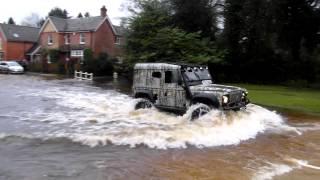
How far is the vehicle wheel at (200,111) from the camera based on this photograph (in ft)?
55.2

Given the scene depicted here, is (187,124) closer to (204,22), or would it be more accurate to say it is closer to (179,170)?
(179,170)

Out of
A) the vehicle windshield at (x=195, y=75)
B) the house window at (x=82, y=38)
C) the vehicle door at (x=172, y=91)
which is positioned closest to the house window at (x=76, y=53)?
the house window at (x=82, y=38)

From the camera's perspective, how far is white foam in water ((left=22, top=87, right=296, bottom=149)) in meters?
14.4

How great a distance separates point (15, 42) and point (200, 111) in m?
63.2

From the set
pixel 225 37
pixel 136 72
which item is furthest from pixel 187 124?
pixel 225 37

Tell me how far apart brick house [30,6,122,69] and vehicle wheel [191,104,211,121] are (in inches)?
1916

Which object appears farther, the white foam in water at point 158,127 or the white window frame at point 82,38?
the white window frame at point 82,38

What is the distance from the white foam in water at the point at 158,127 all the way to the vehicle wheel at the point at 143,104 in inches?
11.2

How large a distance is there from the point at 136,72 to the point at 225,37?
27334mm

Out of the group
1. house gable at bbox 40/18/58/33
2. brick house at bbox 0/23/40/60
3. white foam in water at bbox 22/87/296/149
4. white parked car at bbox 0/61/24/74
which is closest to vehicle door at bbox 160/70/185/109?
white foam in water at bbox 22/87/296/149

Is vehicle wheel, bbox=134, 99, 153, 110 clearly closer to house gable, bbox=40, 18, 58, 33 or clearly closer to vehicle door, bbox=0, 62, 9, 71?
vehicle door, bbox=0, 62, 9, 71

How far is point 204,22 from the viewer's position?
1813 inches

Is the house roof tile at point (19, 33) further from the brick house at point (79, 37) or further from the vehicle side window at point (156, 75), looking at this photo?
the vehicle side window at point (156, 75)

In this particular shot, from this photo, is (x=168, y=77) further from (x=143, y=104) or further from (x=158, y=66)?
(x=143, y=104)
